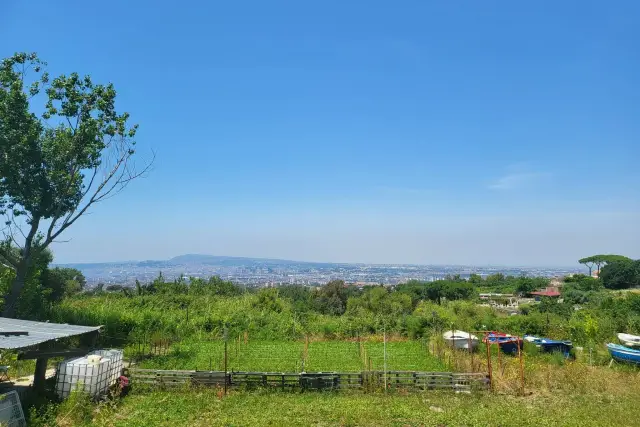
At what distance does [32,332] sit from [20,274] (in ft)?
28.0

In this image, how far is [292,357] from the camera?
15859 millimetres

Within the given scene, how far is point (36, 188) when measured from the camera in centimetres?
1712

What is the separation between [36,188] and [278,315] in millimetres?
13685

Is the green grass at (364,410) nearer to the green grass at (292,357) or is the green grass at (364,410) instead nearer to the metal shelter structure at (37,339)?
the metal shelter structure at (37,339)

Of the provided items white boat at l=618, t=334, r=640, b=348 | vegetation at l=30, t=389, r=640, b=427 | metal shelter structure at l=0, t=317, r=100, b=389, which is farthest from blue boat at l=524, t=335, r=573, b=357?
metal shelter structure at l=0, t=317, r=100, b=389

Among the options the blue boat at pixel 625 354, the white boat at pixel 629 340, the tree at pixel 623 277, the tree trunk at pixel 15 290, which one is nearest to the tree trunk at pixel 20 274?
the tree trunk at pixel 15 290

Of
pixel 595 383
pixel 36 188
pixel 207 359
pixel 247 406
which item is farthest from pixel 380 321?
pixel 36 188

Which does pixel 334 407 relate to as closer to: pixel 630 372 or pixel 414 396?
pixel 414 396

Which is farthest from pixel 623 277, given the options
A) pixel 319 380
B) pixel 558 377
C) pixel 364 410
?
pixel 364 410

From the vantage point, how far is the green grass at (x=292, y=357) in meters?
14.0

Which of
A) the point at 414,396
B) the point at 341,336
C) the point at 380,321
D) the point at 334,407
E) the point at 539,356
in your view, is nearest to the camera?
the point at 334,407

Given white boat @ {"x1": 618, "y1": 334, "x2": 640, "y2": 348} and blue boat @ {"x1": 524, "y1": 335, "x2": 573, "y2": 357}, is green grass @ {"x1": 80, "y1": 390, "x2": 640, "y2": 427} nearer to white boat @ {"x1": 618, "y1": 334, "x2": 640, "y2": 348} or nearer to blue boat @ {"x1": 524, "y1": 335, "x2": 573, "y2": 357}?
blue boat @ {"x1": 524, "y1": 335, "x2": 573, "y2": 357}

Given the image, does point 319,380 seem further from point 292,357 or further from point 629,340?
point 629,340

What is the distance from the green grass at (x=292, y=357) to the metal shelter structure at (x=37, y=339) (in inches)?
144
